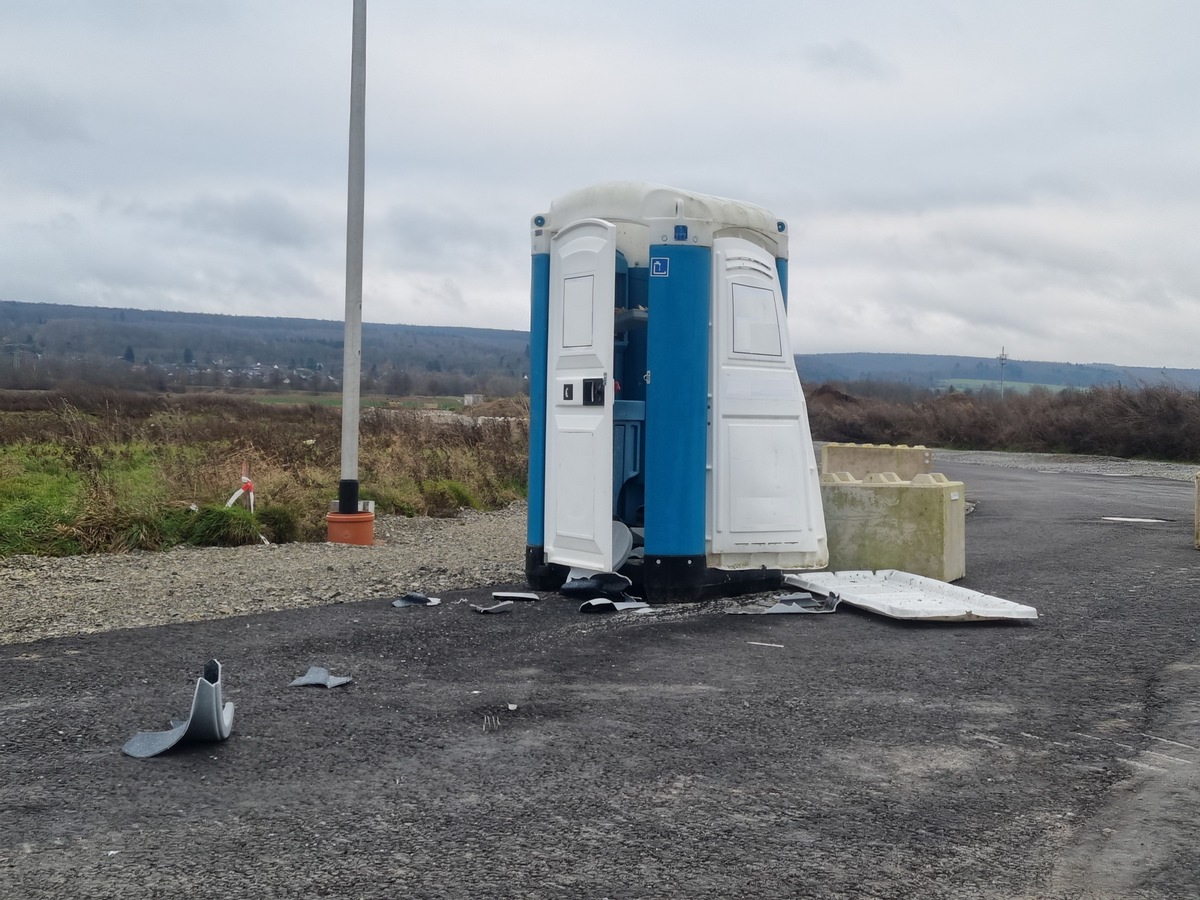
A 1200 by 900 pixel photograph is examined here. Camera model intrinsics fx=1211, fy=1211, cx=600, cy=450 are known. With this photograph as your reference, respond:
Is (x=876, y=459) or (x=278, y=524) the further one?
(x=876, y=459)

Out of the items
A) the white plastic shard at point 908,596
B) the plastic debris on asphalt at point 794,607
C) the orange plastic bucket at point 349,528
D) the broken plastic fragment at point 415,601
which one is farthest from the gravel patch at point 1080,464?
the broken plastic fragment at point 415,601

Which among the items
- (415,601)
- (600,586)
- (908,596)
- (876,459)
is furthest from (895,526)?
(876,459)

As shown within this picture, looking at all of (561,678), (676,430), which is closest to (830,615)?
(676,430)

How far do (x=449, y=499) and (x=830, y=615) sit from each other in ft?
31.1

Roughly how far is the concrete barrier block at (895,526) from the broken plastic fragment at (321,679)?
5.24m

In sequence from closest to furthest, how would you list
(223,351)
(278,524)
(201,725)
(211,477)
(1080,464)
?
(201,725)
(278,524)
(211,477)
(1080,464)
(223,351)

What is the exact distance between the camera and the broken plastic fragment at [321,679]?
20.9 ft

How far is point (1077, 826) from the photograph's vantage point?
4.22 meters

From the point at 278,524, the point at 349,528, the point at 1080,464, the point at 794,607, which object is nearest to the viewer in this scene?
the point at 794,607

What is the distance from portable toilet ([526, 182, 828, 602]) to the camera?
9133 mm

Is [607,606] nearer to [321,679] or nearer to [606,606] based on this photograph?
[606,606]

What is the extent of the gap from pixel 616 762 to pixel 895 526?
594 centimetres

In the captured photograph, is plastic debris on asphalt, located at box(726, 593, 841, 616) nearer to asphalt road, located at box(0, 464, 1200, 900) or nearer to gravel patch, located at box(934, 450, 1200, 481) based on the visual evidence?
asphalt road, located at box(0, 464, 1200, 900)

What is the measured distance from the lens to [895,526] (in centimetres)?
1034
